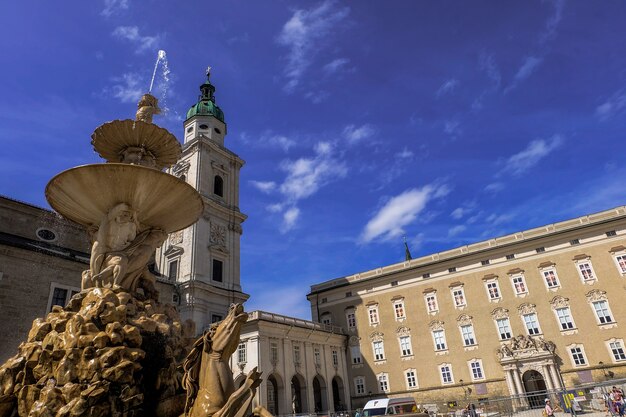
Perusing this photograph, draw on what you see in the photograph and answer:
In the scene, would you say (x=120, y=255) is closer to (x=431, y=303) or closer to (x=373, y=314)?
(x=431, y=303)

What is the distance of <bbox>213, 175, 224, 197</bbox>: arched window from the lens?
132 ft

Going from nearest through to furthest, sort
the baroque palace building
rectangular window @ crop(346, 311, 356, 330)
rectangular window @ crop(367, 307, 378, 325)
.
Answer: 1. the baroque palace building
2. rectangular window @ crop(367, 307, 378, 325)
3. rectangular window @ crop(346, 311, 356, 330)

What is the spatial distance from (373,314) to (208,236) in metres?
17.4

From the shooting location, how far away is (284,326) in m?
31.7

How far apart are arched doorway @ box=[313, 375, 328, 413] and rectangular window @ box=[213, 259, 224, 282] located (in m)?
11.9

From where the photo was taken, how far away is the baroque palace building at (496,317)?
29906 millimetres

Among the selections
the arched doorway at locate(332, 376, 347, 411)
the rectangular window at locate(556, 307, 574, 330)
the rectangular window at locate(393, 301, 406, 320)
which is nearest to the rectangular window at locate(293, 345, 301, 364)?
the arched doorway at locate(332, 376, 347, 411)

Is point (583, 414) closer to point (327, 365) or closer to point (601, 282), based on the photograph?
point (601, 282)

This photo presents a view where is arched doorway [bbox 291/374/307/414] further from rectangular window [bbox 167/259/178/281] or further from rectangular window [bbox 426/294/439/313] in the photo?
rectangular window [bbox 426/294/439/313]

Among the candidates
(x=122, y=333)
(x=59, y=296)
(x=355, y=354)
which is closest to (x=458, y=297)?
(x=355, y=354)

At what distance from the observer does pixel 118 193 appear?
10.6 meters

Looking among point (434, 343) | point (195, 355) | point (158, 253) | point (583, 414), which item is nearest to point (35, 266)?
point (158, 253)

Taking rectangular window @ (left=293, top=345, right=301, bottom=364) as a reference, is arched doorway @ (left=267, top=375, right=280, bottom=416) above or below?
below

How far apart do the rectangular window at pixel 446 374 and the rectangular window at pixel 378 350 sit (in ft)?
17.6
